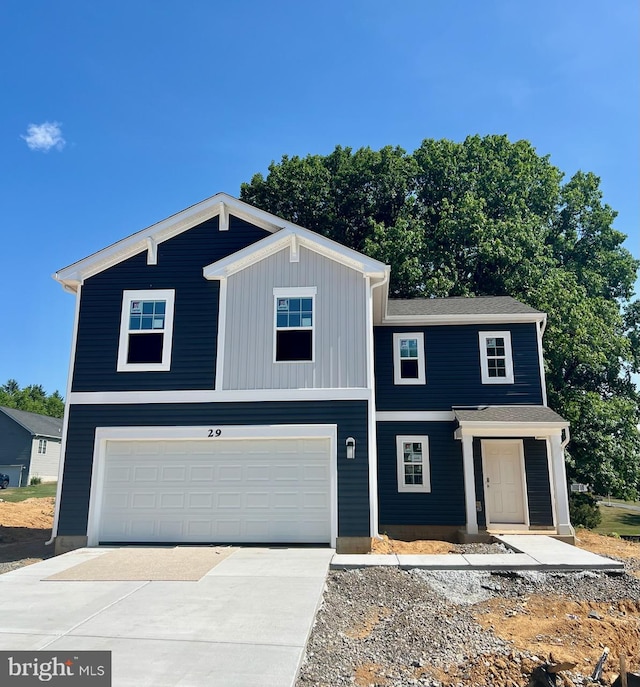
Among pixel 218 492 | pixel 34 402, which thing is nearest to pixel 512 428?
pixel 218 492

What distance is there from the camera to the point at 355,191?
1038 inches

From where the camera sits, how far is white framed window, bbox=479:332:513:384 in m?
14.5

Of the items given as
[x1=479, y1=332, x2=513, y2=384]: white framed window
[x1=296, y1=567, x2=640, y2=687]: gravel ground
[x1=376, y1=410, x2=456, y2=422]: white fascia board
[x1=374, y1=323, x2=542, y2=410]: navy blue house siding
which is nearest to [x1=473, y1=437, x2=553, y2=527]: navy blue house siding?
[x1=376, y1=410, x2=456, y2=422]: white fascia board

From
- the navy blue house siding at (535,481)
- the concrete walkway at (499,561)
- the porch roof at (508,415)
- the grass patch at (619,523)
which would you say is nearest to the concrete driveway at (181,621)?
the concrete walkway at (499,561)

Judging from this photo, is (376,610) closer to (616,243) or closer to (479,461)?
(479,461)

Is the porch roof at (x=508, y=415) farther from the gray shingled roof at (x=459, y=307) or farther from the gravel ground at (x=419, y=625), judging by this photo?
the gravel ground at (x=419, y=625)

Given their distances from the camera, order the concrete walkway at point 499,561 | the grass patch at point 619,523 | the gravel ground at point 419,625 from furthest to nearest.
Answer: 1. the grass patch at point 619,523
2. the concrete walkway at point 499,561
3. the gravel ground at point 419,625

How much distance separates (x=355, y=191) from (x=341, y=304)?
16.4 meters

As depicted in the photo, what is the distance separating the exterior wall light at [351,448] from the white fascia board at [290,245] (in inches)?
140

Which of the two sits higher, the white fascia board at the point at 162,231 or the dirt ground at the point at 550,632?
the white fascia board at the point at 162,231

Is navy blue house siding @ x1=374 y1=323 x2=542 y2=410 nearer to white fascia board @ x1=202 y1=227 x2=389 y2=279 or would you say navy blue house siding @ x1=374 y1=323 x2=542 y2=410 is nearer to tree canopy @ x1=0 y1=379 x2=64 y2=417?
white fascia board @ x1=202 y1=227 x2=389 y2=279

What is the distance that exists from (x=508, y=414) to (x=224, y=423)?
7.18 metres

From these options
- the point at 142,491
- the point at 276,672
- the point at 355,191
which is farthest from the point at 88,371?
the point at 355,191

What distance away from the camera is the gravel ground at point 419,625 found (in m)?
4.88
